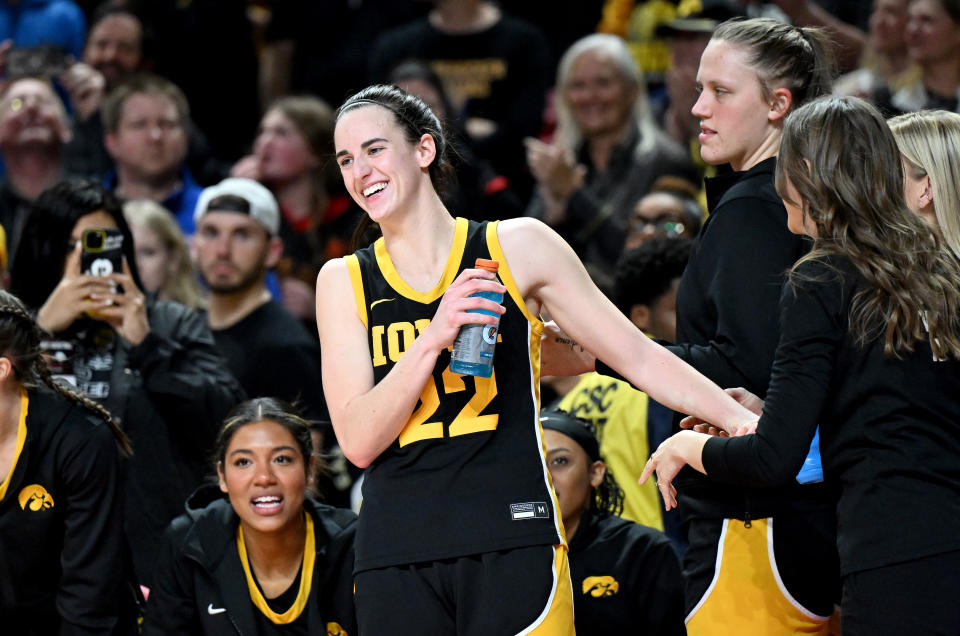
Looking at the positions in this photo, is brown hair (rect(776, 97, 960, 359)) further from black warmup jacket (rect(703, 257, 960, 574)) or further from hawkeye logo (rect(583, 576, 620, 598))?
hawkeye logo (rect(583, 576, 620, 598))

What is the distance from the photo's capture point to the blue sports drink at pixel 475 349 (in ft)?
9.80

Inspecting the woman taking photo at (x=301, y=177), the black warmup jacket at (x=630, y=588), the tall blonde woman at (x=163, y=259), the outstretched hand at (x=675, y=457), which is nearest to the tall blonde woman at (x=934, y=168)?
the outstretched hand at (x=675, y=457)

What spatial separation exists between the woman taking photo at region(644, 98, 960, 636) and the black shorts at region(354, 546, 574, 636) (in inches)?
22.4

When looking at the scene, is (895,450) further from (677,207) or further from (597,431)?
(677,207)

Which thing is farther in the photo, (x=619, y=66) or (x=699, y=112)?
(x=619, y=66)

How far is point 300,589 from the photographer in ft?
15.4

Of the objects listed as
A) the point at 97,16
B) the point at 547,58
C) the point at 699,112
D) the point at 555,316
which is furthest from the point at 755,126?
the point at 97,16

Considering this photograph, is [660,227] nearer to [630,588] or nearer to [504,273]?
[630,588]

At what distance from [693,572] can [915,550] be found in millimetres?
675

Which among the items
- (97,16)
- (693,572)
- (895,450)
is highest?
(97,16)

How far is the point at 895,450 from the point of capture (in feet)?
9.93

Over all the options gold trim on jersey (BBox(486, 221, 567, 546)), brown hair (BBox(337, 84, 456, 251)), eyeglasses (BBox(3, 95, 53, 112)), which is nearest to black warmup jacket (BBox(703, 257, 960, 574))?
gold trim on jersey (BBox(486, 221, 567, 546))

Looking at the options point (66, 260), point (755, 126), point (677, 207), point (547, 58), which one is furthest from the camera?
point (547, 58)

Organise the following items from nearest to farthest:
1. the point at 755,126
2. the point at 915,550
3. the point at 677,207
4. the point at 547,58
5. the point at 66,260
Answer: the point at 915,550, the point at 755,126, the point at 66,260, the point at 677,207, the point at 547,58
